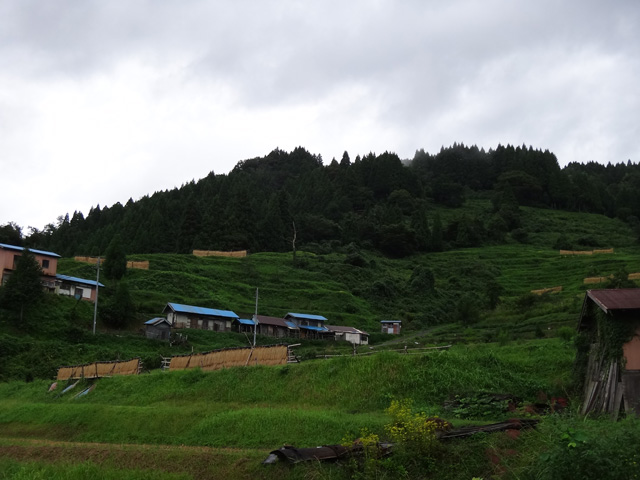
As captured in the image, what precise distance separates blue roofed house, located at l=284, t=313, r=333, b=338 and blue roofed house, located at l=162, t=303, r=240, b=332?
518cm

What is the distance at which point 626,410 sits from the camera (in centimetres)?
1456

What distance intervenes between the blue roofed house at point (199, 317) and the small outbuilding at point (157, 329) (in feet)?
5.23

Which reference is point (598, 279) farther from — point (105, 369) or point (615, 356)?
point (105, 369)

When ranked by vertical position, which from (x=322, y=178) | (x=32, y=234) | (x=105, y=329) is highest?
(x=322, y=178)

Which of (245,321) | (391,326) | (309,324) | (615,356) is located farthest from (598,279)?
(615,356)

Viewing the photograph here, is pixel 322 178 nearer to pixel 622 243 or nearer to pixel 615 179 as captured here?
pixel 622 243

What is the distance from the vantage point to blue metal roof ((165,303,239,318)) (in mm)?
51281

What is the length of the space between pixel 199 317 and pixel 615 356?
135 feet

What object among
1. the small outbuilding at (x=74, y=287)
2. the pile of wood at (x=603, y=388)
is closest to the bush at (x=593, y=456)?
the pile of wood at (x=603, y=388)

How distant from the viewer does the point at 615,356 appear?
1617cm

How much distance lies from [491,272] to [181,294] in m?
38.3

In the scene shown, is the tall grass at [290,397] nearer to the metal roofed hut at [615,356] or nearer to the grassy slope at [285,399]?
the grassy slope at [285,399]

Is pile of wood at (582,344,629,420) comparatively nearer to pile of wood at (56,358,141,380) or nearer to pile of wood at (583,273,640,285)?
pile of wood at (56,358,141,380)

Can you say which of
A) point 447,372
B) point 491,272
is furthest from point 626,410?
point 491,272
